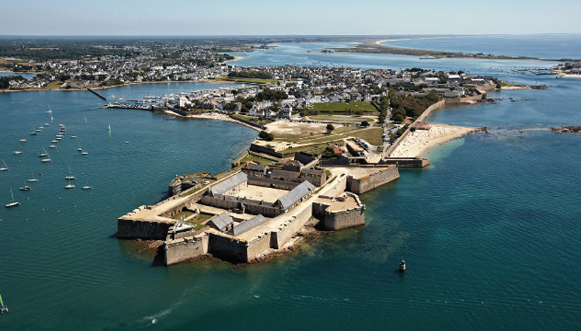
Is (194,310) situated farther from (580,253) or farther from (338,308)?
(580,253)

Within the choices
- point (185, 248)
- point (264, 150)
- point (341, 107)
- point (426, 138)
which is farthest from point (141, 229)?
point (341, 107)

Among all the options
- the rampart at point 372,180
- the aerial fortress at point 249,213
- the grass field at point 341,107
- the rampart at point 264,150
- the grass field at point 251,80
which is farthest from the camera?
the grass field at point 251,80

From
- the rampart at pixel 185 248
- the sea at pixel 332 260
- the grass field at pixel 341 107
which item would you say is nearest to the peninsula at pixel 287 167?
the rampart at pixel 185 248

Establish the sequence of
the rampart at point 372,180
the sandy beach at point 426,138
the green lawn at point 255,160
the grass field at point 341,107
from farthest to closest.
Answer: the grass field at point 341,107 < the sandy beach at point 426,138 < the green lawn at point 255,160 < the rampart at point 372,180

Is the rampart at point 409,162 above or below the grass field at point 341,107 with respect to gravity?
below

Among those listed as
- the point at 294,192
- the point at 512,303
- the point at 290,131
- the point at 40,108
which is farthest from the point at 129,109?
the point at 512,303

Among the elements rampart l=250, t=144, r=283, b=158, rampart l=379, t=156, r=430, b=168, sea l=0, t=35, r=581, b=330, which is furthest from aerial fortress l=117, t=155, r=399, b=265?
rampart l=250, t=144, r=283, b=158

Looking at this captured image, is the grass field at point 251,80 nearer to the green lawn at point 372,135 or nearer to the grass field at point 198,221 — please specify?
the green lawn at point 372,135
